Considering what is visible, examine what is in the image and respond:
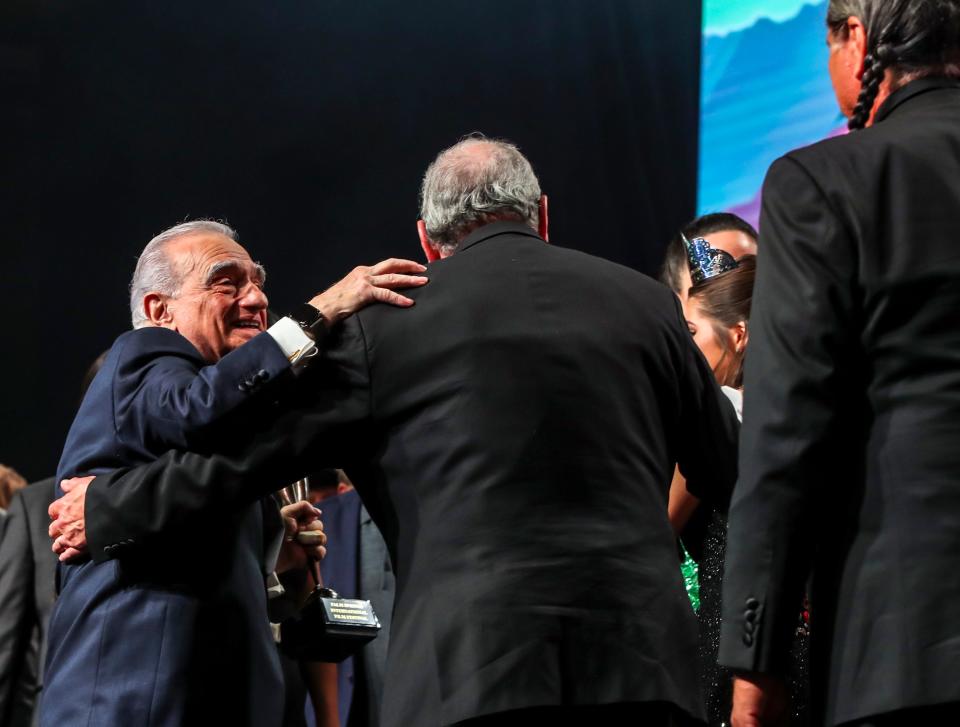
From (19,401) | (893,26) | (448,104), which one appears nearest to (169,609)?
(893,26)

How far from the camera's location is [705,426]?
1952 mm

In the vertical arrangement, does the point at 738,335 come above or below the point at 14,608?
above

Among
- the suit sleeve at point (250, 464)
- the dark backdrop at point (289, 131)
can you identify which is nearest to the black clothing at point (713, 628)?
the suit sleeve at point (250, 464)

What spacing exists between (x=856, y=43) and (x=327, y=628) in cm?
136

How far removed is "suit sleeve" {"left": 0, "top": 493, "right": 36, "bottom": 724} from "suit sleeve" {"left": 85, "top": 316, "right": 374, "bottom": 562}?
1296mm

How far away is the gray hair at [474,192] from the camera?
2014 mm

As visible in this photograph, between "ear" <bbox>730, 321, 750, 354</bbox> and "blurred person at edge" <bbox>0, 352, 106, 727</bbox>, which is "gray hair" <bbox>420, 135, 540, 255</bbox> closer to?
"ear" <bbox>730, 321, 750, 354</bbox>

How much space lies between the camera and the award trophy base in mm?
2314

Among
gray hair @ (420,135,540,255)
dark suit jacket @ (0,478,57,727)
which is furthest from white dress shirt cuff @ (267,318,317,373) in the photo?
dark suit jacket @ (0,478,57,727)

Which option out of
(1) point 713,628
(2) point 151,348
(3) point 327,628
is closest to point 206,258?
(2) point 151,348

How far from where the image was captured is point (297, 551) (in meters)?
2.62

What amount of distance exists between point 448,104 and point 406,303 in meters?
3.86

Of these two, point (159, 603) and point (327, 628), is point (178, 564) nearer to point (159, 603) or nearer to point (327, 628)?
point (159, 603)

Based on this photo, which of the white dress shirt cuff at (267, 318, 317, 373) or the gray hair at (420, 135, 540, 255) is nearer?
the white dress shirt cuff at (267, 318, 317, 373)
